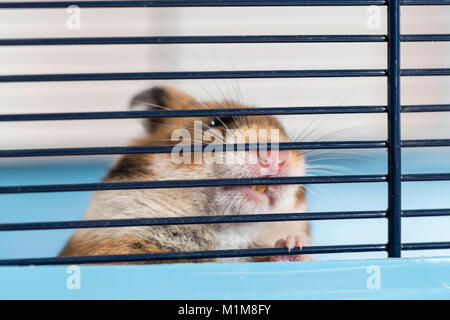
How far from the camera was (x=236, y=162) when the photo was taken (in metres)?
1.92

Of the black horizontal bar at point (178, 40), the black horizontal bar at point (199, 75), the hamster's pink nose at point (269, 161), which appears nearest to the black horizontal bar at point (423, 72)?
the black horizontal bar at point (199, 75)

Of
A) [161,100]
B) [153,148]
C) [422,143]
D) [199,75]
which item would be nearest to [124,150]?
[153,148]

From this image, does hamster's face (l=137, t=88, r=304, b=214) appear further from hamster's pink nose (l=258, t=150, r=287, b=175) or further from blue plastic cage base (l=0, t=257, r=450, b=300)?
blue plastic cage base (l=0, t=257, r=450, b=300)

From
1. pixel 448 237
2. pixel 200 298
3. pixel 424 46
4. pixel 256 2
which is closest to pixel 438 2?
pixel 256 2

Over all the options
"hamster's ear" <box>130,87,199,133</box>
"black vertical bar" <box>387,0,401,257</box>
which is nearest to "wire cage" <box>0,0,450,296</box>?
"black vertical bar" <box>387,0,401,257</box>

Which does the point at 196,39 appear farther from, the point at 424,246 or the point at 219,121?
the point at 424,246

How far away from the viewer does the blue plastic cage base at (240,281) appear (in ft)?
4.80

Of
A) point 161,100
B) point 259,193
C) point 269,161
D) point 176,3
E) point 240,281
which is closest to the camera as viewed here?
point 240,281

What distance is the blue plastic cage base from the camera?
146 cm

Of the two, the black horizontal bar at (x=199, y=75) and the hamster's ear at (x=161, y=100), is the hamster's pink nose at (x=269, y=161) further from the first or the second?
the hamster's ear at (x=161, y=100)

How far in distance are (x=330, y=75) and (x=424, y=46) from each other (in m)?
7.01

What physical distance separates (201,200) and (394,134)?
759mm
